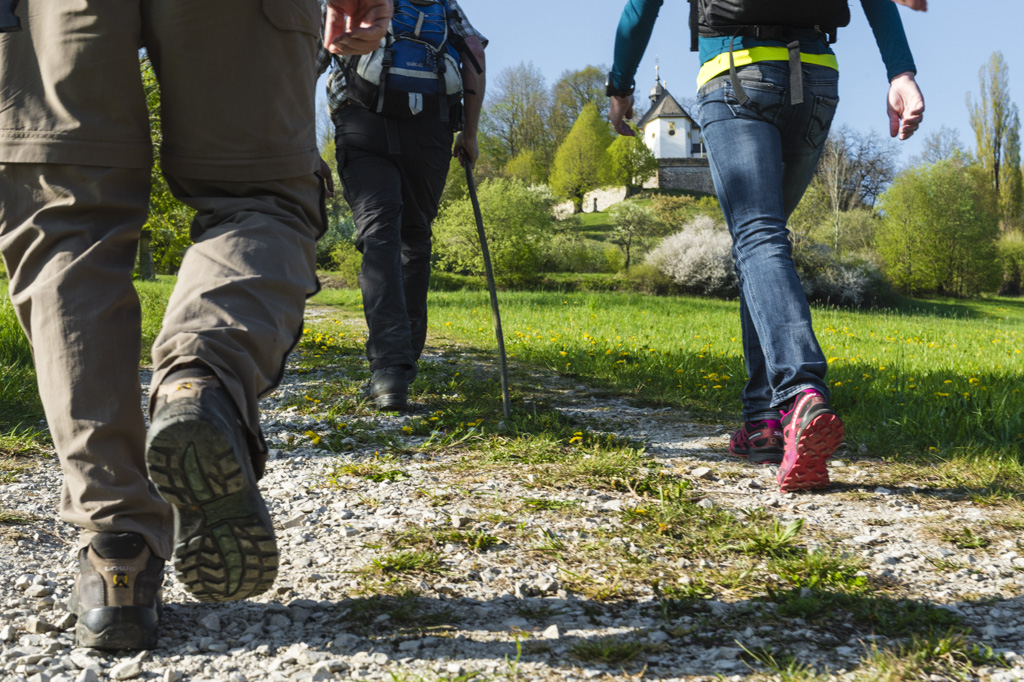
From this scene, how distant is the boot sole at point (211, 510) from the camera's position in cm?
119

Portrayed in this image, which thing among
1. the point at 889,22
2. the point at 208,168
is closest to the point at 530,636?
the point at 208,168

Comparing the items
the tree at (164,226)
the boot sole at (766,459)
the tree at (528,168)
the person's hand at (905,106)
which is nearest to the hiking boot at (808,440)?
the boot sole at (766,459)

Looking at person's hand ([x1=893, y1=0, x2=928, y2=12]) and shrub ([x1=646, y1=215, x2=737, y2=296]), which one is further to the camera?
shrub ([x1=646, y1=215, x2=737, y2=296])

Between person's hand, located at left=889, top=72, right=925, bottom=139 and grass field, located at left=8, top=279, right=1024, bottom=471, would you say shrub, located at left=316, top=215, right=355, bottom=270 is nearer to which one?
grass field, located at left=8, top=279, right=1024, bottom=471

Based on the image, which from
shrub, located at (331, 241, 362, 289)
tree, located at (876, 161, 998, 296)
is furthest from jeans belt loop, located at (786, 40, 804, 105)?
tree, located at (876, 161, 998, 296)

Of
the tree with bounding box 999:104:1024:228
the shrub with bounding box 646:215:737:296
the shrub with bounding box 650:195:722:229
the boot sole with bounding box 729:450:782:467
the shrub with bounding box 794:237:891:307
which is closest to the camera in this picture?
the boot sole with bounding box 729:450:782:467

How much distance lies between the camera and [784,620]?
1.70 m

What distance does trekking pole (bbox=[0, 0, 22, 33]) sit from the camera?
1456 millimetres

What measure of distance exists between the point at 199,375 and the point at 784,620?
1.27 m

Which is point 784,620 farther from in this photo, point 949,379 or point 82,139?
point 949,379

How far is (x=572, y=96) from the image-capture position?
70.8m

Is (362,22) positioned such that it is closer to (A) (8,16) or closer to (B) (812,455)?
(A) (8,16)

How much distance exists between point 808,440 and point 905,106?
124 cm

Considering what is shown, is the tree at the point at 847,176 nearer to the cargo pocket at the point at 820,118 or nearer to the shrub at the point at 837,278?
the shrub at the point at 837,278
